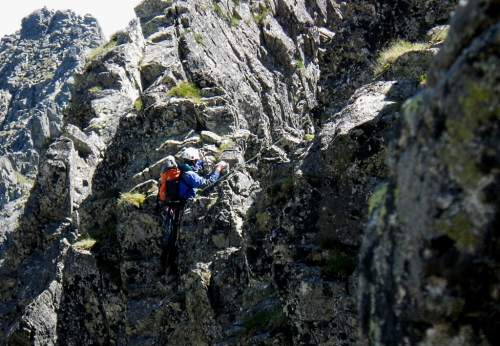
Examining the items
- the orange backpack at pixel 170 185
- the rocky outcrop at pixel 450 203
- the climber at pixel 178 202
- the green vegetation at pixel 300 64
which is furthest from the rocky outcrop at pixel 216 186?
the rocky outcrop at pixel 450 203

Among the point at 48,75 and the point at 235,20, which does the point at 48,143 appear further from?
the point at 48,75

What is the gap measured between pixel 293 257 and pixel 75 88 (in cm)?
2364

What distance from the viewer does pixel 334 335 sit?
11.5 m

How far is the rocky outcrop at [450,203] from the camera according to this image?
5609 mm

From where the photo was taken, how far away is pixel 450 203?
19.0 feet

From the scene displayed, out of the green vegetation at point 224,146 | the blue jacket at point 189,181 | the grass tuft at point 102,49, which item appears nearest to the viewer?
the blue jacket at point 189,181

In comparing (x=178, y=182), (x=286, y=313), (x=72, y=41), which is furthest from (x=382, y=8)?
(x=72, y=41)

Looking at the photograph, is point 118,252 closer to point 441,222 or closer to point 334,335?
point 334,335

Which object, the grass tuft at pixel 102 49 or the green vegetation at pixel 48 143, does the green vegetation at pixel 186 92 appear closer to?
the green vegetation at pixel 48 143

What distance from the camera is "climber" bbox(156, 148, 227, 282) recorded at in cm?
2012

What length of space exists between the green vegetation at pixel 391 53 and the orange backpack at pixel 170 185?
7.20 meters

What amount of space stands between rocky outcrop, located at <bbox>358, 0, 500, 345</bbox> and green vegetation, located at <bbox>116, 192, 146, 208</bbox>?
52.1ft

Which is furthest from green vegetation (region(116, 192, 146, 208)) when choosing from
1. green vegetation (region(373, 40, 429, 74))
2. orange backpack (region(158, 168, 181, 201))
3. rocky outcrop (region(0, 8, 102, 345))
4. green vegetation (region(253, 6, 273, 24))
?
green vegetation (region(253, 6, 273, 24))

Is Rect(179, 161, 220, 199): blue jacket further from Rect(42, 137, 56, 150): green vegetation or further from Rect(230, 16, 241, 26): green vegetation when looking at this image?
Rect(230, 16, 241, 26): green vegetation
